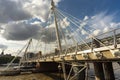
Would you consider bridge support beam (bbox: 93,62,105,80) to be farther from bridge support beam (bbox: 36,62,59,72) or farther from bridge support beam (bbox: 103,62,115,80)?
bridge support beam (bbox: 36,62,59,72)

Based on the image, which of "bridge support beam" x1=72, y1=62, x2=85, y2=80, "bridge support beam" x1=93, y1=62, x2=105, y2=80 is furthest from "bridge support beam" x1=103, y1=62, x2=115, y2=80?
"bridge support beam" x1=72, y1=62, x2=85, y2=80

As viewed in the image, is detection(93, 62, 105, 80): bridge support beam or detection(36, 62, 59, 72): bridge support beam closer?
detection(93, 62, 105, 80): bridge support beam

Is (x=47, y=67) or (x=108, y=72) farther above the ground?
(x=47, y=67)

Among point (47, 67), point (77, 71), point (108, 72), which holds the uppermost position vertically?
point (47, 67)

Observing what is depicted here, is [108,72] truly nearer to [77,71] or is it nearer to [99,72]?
[99,72]

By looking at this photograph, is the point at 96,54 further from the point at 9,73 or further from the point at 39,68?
the point at 39,68

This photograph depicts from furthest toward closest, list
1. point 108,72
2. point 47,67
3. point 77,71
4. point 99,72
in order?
point 47,67, point 77,71, point 108,72, point 99,72

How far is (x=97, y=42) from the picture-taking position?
18.9 metres

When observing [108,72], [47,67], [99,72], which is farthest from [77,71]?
[47,67]

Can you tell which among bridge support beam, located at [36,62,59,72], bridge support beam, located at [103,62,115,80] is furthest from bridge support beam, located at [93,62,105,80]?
bridge support beam, located at [36,62,59,72]

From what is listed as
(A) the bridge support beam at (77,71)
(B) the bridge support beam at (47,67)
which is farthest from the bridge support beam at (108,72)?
(B) the bridge support beam at (47,67)

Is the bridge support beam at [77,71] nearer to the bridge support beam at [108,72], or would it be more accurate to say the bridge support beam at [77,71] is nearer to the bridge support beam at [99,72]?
the bridge support beam at [99,72]

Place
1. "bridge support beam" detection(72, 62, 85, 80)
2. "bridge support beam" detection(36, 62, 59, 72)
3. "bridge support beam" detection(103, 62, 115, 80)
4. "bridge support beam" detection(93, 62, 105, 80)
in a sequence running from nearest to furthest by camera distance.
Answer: "bridge support beam" detection(93, 62, 105, 80)
"bridge support beam" detection(103, 62, 115, 80)
"bridge support beam" detection(72, 62, 85, 80)
"bridge support beam" detection(36, 62, 59, 72)

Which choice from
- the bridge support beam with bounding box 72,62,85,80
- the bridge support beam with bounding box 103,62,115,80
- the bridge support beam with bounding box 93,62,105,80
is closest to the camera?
the bridge support beam with bounding box 93,62,105,80
